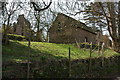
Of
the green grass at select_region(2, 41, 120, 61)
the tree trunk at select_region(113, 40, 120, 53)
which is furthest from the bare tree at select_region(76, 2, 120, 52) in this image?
the green grass at select_region(2, 41, 120, 61)

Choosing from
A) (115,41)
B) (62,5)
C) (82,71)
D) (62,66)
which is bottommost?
(82,71)

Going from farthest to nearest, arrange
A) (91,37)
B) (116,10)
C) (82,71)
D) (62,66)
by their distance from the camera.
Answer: (91,37), (116,10), (82,71), (62,66)

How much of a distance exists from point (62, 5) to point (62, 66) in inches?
222

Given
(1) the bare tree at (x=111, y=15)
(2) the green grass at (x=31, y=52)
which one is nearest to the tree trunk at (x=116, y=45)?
(1) the bare tree at (x=111, y=15)

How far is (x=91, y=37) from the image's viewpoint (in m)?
29.7

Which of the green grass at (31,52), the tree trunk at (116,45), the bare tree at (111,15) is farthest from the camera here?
the tree trunk at (116,45)

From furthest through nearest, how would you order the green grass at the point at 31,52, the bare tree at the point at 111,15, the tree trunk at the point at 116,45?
the tree trunk at the point at 116,45 < the bare tree at the point at 111,15 < the green grass at the point at 31,52

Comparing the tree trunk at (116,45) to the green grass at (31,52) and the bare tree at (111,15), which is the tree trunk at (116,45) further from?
the green grass at (31,52)

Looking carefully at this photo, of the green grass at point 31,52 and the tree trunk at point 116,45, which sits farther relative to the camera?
the tree trunk at point 116,45

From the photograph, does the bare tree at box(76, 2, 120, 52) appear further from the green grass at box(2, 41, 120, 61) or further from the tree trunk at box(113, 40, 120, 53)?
the green grass at box(2, 41, 120, 61)

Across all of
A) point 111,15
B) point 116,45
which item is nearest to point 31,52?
point 111,15

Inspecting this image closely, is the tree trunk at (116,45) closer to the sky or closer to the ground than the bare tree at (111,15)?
closer to the ground

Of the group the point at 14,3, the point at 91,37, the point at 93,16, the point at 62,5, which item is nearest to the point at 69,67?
the point at 62,5

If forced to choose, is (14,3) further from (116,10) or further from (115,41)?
(115,41)
